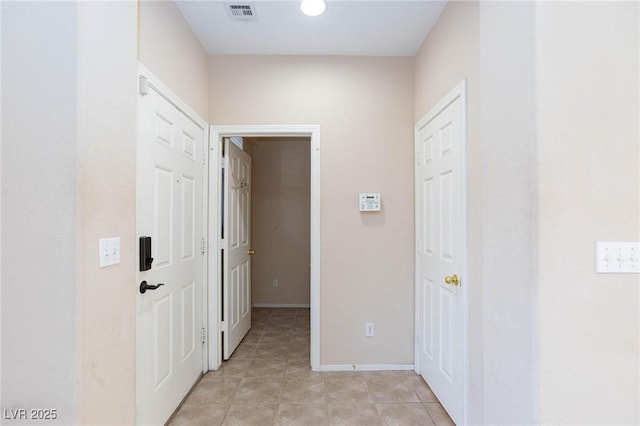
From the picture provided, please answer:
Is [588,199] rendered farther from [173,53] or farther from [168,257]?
[173,53]

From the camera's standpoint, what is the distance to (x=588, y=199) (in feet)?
3.88

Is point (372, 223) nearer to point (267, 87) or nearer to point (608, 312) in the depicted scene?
point (267, 87)

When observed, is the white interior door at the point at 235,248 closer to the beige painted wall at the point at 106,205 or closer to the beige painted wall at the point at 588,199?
the beige painted wall at the point at 106,205

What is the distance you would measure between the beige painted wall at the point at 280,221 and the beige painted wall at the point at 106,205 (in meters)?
3.23

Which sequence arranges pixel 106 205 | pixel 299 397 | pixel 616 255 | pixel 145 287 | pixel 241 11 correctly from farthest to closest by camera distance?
pixel 299 397, pixel 241 11, pixel 145 287, pixel 106 205, pixel 616 255

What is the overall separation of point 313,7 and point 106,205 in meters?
1.69

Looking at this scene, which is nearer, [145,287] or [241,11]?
[145,287]

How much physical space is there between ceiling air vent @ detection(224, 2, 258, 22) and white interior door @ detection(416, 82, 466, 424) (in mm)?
1434

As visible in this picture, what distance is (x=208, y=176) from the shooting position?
2680mm

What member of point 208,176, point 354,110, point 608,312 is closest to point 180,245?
point 208,176

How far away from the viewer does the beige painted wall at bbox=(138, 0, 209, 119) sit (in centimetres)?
175

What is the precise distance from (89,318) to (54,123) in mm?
755

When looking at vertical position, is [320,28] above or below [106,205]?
above

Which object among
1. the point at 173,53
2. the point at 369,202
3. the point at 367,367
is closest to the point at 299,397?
the point at 367,367
